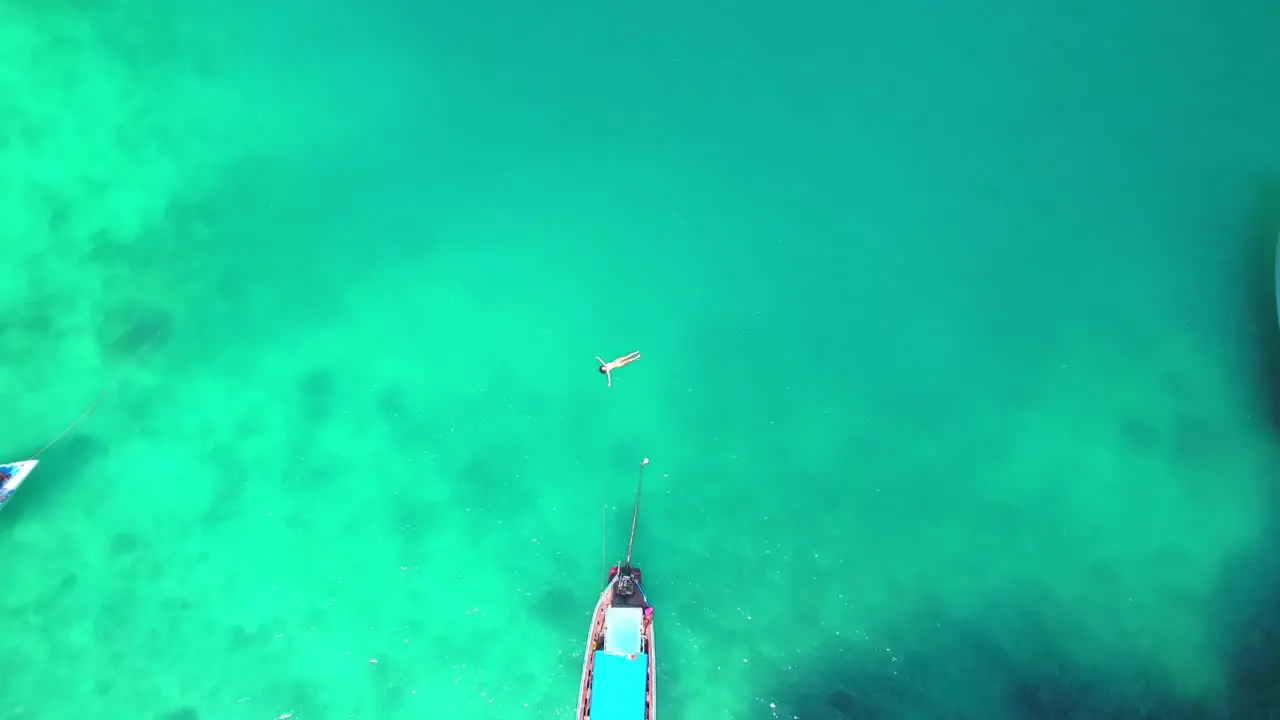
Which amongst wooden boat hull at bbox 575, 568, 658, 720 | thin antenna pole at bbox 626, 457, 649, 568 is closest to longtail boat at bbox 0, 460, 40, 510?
wooden boat hull at bbox 575, 568, 658, 720

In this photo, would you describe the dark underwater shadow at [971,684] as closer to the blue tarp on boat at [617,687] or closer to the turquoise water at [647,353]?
the turquoise water at [647,353]

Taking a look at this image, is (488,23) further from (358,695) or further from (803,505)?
(358,695)

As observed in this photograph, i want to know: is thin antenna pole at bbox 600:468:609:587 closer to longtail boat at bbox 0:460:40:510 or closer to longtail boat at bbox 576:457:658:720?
longtail boat at bbox 576:457:658:720

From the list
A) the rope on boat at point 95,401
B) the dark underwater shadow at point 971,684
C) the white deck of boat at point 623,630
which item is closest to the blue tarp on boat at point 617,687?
the white deck of boat at point 623,630

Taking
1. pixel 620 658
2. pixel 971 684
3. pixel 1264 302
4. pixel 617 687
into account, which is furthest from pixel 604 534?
pixel 1264 302

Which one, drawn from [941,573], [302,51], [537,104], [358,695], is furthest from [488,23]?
[941,573]

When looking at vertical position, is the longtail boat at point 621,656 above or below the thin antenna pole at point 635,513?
below
